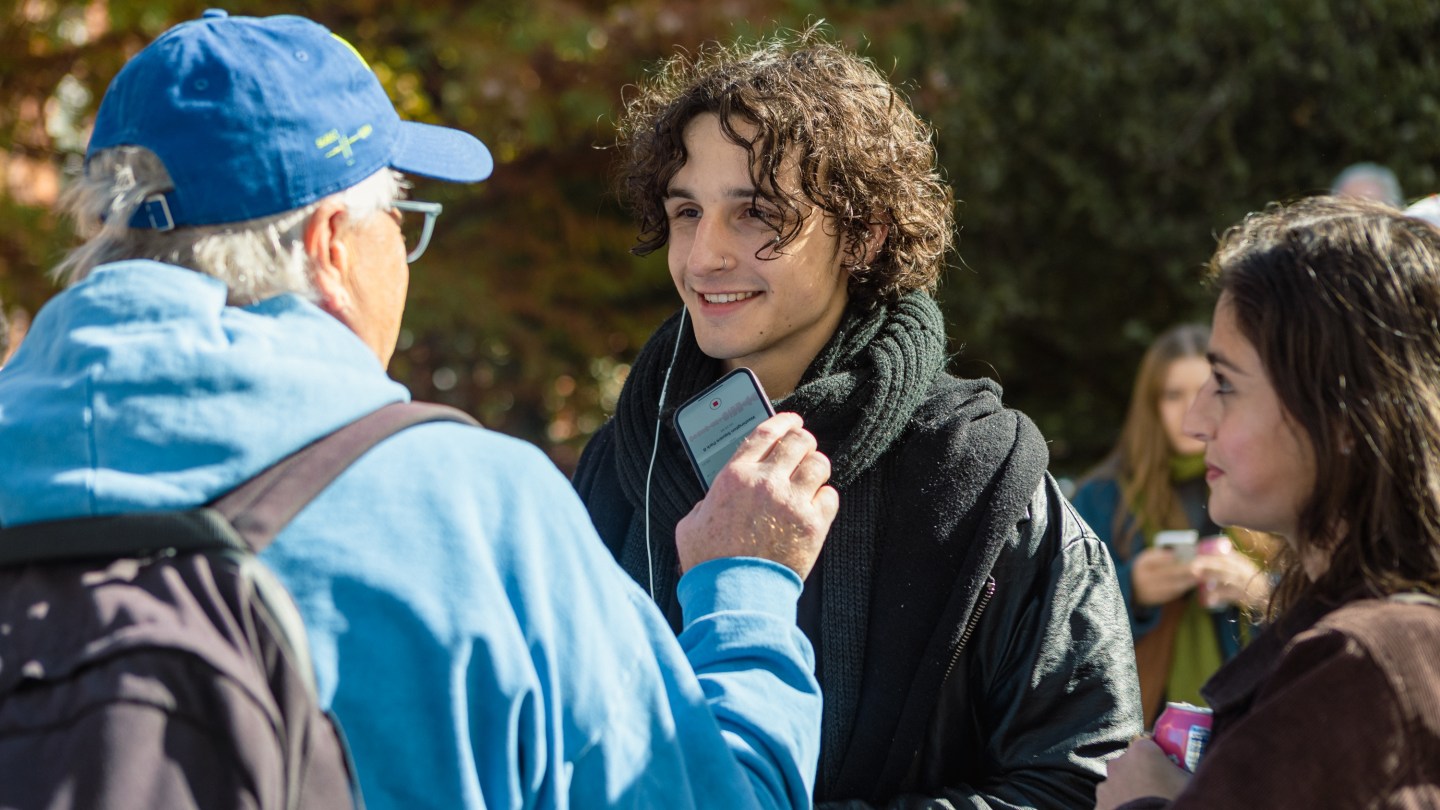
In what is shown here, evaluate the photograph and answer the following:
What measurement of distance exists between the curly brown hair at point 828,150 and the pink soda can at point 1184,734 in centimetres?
89

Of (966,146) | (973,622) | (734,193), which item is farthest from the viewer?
(966,146)

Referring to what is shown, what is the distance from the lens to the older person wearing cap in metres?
1.25

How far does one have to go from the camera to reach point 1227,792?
4.42 feet

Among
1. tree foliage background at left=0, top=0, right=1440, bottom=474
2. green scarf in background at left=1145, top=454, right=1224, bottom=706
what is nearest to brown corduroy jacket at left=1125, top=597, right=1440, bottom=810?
green scarf in background at left=1145, top=454, right=1224, bottom=706

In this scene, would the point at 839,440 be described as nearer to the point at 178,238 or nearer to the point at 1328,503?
the point at 1328,503

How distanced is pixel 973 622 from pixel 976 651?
6cm

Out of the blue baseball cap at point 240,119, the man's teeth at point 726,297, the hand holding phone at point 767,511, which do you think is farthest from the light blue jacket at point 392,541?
the man's teeth at point 726,297

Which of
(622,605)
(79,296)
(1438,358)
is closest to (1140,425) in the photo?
(1438,358)

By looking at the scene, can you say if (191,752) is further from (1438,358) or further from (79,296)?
(1438,358)

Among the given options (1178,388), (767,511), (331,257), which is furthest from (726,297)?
(1178,388)

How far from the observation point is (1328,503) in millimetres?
1509

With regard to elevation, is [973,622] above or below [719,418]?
below

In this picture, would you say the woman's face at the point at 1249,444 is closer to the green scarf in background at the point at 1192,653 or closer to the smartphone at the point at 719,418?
the smartphone at the point at 719,418

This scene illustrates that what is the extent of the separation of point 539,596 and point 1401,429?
96 cm
